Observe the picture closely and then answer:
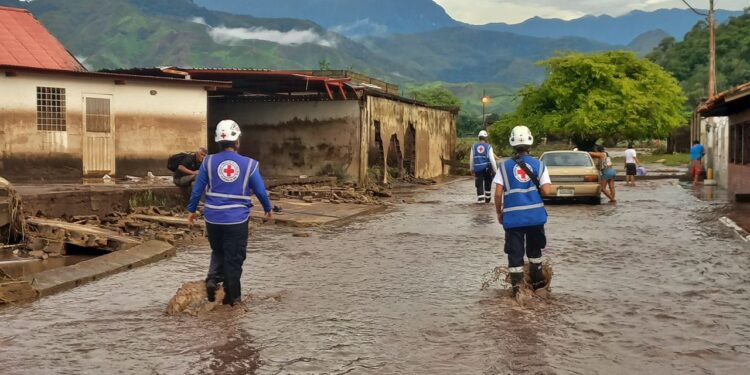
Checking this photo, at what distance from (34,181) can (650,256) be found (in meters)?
14.6

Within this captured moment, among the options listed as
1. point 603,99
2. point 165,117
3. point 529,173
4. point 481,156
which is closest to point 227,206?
point 529,173

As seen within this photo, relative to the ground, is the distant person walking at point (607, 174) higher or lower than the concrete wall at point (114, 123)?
lower

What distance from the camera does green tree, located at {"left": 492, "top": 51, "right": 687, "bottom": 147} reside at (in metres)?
46.7

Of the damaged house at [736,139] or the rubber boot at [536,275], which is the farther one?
the damaged house at [736,139]

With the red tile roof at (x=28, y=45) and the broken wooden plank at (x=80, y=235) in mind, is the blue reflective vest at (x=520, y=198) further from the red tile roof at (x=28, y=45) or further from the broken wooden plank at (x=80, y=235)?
the red tile roof at (x=28, y=45)

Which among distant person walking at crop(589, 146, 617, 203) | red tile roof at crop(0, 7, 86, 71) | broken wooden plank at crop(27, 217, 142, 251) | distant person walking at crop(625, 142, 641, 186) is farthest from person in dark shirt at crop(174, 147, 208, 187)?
distant person walking at crop(625, 142, 641, 186)

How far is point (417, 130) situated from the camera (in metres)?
31.4

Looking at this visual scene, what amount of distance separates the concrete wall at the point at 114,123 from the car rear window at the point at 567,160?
9809 millimetres

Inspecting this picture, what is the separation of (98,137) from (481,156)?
9.98m

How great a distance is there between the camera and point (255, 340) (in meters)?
5.97

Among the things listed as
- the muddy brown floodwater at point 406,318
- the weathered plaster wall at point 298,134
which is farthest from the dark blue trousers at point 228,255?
the weathered plaster wall at point 298,134

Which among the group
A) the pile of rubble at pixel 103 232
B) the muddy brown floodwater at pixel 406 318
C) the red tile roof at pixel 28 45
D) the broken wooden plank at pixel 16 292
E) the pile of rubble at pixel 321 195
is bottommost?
the muddy brown floodwater at pixel 406 318

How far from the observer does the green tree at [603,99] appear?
4669 cm

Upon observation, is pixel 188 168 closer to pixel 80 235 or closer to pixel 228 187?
pixel 80 235
